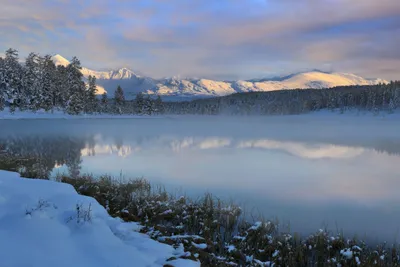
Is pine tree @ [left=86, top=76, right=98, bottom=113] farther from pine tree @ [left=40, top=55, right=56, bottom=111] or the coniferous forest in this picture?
pine tree @ [left=40, top=55, right=56, bottom=111]

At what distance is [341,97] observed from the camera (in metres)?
142

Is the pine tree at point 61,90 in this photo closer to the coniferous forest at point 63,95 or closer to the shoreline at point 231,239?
the coniferous forest at point 63,95

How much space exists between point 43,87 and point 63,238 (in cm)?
8350

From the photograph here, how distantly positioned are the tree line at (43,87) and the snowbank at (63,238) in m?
75.5

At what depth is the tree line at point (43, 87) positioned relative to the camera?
72.2m

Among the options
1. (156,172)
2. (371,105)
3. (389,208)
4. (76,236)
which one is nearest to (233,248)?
(76,236)

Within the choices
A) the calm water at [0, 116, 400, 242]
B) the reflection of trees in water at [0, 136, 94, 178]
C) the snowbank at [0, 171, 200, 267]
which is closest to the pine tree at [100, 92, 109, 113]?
the calm water at [0, 116, 400, 242]

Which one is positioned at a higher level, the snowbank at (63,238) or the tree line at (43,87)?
the tree line at (43,87)

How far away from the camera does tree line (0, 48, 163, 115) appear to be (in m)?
72.2

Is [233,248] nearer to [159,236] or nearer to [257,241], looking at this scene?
[257,241]

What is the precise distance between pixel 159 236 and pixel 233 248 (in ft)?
6.07

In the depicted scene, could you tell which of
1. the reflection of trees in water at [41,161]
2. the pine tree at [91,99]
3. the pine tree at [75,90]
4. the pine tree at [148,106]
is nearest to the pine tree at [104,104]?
the pine tree at [91,99]

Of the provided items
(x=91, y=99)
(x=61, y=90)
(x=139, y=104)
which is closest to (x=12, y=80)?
(x=61, y=90)

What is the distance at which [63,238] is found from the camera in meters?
5.73
